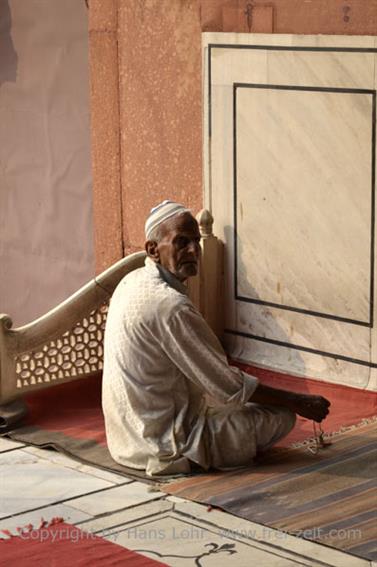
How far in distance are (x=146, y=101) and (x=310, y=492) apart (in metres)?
2.79

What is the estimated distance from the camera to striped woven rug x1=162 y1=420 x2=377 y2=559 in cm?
446

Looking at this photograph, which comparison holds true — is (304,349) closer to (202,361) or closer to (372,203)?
(372,203)

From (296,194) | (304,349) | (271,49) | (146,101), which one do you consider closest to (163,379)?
(304,349)

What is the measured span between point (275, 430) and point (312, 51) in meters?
1.87

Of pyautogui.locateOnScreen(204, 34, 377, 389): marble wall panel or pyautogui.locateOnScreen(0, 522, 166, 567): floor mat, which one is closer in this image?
pyautogui.locateOnScreen(0, 522, 166, 567): floor mat

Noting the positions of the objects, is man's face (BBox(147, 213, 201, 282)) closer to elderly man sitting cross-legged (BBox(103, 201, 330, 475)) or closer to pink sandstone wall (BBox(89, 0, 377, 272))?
elderly man sitting cross-legged (BBox(103, 201, 330, 475))

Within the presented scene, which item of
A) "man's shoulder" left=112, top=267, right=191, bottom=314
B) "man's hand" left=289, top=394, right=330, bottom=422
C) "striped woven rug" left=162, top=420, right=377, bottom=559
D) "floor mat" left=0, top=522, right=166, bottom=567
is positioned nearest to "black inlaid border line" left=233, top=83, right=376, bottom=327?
"striped woven rug" left=162, top=420, right=377, bottom=559

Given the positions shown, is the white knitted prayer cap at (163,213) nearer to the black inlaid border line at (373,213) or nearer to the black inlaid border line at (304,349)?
the black inlaid border line at (373,213)

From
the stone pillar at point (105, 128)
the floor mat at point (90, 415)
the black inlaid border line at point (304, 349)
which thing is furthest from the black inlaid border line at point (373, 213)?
the stone pillar at point (105, 128)

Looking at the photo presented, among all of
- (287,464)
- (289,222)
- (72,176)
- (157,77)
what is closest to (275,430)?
(287,464)

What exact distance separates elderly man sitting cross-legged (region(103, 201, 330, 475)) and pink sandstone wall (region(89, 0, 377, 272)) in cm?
155

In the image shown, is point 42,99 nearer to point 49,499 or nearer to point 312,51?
point 312,51

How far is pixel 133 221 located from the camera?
712 centimetres

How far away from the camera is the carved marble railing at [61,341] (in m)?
5.84
